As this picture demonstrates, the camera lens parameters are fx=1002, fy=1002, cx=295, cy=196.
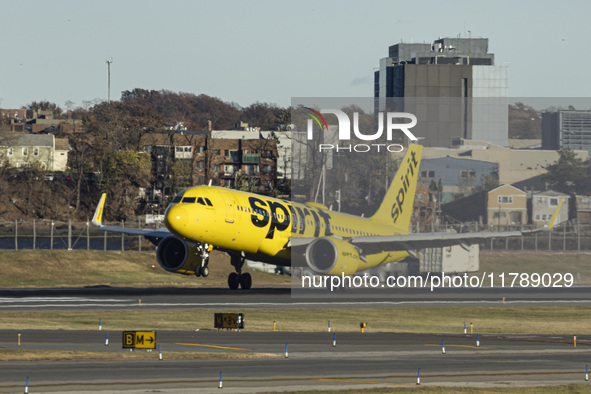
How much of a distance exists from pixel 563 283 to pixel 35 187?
10593 centimetres

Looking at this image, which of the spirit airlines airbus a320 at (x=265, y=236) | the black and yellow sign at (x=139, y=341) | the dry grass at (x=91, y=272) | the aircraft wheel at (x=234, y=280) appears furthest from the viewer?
the dry grass at (x=91, y=272)

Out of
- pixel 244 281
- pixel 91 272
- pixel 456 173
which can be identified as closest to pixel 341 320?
pixel 244 281

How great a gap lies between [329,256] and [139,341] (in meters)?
28.3

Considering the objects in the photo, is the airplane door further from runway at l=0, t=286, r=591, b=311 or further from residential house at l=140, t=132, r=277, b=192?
residential house at l=140, t=132, r=277, b=192

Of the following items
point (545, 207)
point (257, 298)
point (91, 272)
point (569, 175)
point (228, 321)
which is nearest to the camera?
point (228, 321)

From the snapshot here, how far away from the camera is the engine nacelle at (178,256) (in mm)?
58375

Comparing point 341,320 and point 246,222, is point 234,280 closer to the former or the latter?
point 246,222

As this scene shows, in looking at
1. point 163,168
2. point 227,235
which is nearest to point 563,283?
point 227,235

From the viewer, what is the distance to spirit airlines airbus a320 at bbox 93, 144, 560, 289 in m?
53.4

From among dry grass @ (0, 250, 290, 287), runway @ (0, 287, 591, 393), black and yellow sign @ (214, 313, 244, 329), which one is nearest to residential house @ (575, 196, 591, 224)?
dry grass @ (0, 250, 290, 287)

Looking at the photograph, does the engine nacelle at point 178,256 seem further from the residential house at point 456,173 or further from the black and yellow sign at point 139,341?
the residential house at point 456,173

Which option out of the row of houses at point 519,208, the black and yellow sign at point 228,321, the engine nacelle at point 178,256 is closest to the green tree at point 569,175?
the row of houses at point 519,208

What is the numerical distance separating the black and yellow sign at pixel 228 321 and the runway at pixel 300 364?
0.83 metres

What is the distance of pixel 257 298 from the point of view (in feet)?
185
